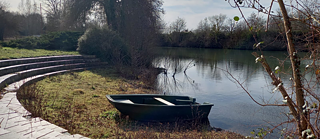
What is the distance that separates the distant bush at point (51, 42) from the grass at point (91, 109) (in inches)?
241

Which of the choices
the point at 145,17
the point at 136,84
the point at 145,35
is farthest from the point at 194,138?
the point at 145,17

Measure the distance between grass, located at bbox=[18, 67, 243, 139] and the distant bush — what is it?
612cm

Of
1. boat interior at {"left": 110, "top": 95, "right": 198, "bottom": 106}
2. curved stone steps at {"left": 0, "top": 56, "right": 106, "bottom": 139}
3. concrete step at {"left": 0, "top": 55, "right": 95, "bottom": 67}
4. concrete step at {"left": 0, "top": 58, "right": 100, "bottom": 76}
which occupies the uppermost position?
concrete step at {"left": 0, "top": 55, "right": 95, "bottom": 67}

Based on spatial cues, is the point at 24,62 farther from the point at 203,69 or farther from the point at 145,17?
the point at 203,69

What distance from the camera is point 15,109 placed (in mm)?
5023

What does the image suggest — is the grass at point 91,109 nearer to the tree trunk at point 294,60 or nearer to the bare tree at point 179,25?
the tree trunk at point 294,60

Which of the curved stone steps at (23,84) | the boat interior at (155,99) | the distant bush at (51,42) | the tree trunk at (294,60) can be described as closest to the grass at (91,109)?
the curved stone steps at (23,84)

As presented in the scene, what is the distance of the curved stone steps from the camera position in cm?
388

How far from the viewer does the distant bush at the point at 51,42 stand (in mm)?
15547

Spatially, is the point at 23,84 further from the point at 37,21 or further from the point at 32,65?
the point at 37,21

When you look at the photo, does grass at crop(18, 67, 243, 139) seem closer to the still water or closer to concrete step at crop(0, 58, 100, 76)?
concrete step at crop(0, 58, 100, 76)

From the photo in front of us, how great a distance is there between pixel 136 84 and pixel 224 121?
516 cm

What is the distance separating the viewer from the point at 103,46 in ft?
51.4

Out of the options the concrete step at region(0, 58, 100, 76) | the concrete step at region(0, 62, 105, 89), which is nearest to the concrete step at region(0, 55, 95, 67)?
the concrete step at region(0, 58, 100, 76)
